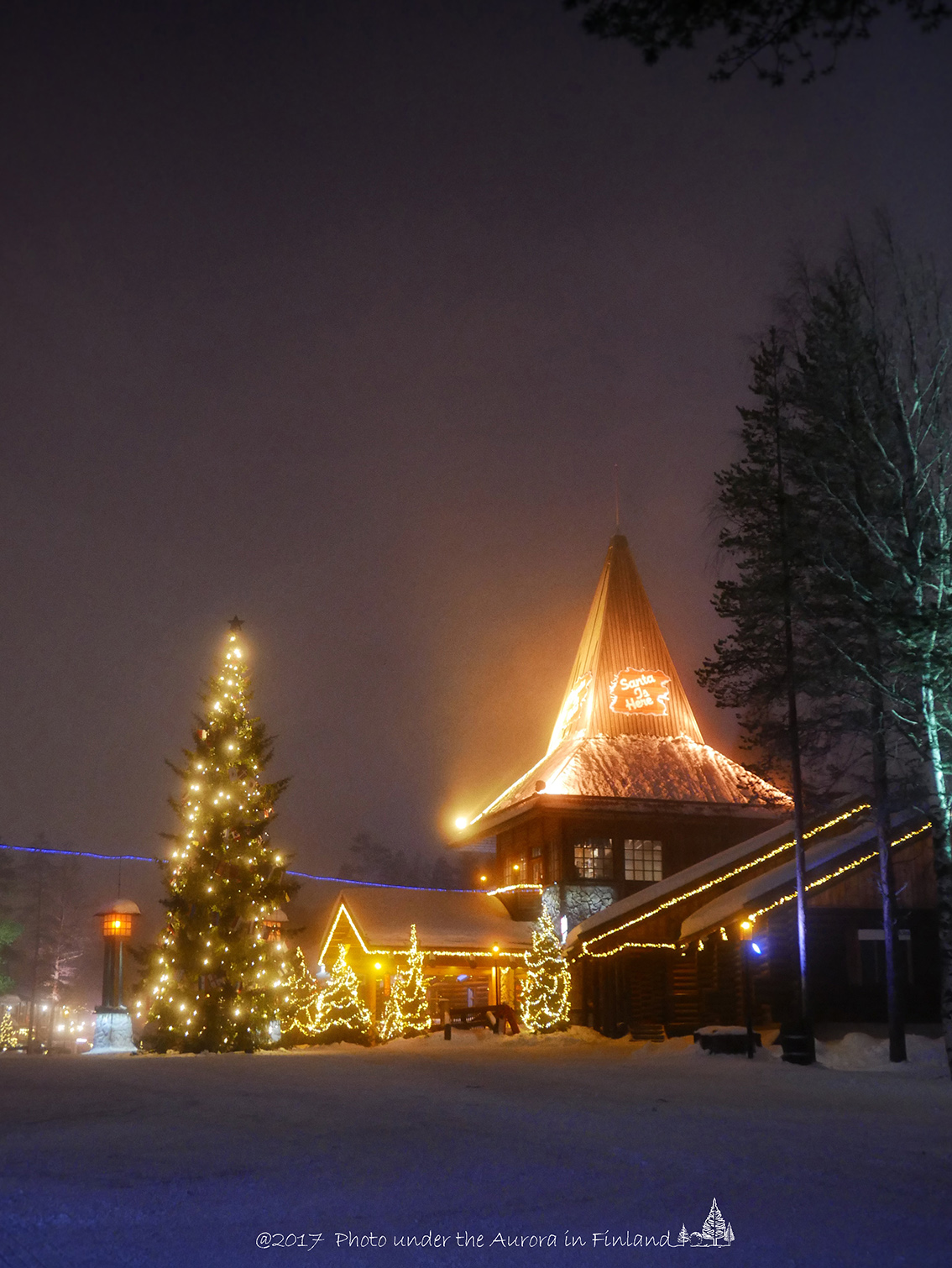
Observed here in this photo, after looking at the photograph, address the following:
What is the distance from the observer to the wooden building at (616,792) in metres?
37.6

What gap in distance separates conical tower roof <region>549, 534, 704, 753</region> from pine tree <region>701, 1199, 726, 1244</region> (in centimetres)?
3481

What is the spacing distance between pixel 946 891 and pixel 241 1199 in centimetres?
1446

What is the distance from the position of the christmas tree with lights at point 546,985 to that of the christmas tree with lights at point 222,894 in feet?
29.2

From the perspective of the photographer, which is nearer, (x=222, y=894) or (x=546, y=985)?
(x=222, y=894)

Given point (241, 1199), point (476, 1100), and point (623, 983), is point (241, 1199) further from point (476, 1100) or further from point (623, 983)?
point (623, 983)

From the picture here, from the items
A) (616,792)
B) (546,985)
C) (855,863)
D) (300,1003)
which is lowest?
(546,985)

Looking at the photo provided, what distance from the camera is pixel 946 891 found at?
1811 cm

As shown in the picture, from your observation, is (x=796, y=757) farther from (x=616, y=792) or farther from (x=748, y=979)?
(x=616, y=792)

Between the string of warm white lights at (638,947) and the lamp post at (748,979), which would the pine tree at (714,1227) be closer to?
the lamp post at (748,979)

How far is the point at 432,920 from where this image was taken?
3594 centimetres

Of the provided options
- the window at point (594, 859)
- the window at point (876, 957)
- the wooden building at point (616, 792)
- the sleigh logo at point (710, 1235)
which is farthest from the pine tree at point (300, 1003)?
the sleigh logo at point (710, 1235)

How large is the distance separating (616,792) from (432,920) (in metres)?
7.49

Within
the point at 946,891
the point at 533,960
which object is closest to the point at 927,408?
the point at 946,891

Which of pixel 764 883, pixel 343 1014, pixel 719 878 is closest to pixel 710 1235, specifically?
pixel 764 883
